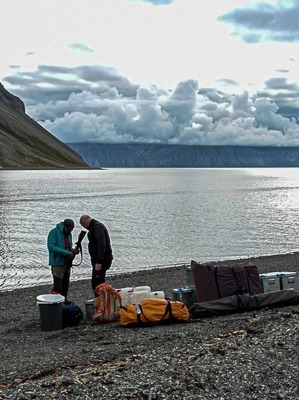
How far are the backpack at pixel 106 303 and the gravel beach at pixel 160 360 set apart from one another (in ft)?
0.84

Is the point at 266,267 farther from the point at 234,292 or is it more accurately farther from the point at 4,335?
the point at 4,335

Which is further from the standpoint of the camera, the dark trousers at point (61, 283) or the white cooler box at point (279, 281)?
the dark trousers at point (61, 283)

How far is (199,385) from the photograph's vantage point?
328 inches

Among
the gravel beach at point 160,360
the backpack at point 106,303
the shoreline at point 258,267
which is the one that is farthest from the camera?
the shoreline at point 258,267

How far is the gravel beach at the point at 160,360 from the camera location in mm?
8195

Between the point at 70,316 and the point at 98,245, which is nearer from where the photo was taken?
the point at 70,316

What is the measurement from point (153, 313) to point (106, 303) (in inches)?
57.5

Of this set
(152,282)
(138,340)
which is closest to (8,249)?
(152,282)

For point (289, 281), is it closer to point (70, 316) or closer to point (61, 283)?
point (70, 316)

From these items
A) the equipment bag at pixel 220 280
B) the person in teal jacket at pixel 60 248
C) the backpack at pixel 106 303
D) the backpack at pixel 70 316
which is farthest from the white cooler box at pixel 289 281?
the person in teal jacket at pixel 60 248


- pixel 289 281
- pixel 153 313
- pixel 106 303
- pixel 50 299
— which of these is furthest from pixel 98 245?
pixel 289 281

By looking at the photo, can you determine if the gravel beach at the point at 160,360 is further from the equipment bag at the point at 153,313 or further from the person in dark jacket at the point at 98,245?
the person in dark jacket at the point at 98,245

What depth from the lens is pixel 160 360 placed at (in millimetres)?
9438

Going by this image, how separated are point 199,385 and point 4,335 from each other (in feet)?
24.4
